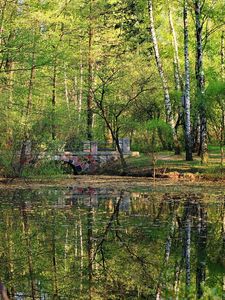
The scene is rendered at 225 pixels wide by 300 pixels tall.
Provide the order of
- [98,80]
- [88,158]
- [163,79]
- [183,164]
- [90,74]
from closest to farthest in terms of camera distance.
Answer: [183,164], [163,79], [88,158], [90,74], [98,80]

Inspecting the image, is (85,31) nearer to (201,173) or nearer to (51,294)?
(201,173)

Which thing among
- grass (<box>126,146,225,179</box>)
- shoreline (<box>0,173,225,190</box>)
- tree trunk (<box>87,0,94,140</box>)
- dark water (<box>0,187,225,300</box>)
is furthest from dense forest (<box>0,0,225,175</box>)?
dark water (<box>0,187,225,300</box>)

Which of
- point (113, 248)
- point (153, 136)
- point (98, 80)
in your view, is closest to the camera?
point (113, 248)

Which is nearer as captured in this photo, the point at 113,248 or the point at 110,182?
the point at 113,248

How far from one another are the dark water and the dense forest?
278 inches

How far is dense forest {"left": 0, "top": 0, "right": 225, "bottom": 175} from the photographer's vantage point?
24.4m

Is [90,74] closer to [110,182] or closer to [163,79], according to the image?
[163,79]

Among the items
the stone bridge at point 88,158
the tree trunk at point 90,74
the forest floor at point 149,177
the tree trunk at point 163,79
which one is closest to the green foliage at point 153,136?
the tree trunk at point 163,79

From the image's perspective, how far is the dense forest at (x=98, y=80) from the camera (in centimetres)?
2436

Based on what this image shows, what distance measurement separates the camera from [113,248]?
10.7 m

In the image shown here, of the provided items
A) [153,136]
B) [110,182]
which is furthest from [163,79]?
[110,182]

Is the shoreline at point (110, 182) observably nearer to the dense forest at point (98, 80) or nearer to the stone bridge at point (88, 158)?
the dense forest at point (98, 80)

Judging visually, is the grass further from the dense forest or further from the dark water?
the dark water

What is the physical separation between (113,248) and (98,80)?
22934 millimetres
